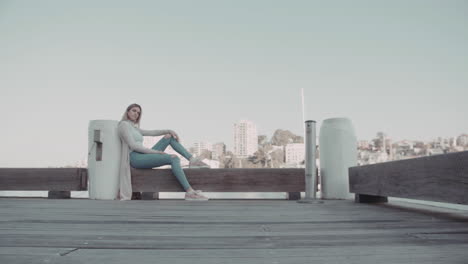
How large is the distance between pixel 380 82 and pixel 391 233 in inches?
3383

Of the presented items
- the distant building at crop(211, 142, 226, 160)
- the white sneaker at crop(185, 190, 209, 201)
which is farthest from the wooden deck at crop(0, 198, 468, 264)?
the distant building at crop(211, 142, 226, 160)

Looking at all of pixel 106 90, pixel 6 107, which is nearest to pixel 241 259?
pixel 106 90

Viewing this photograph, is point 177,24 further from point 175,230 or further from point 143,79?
point 175,230

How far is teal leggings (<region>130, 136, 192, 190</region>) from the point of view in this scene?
3.49m

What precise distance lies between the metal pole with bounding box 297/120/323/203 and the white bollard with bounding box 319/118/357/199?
0.53m

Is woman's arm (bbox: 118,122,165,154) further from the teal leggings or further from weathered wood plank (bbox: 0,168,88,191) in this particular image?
weathered wood plank (bbox: 0,168,88,191)

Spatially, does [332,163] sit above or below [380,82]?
below

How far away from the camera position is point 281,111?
100312mm

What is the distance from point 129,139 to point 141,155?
23 cm

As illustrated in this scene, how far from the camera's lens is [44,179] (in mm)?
3787

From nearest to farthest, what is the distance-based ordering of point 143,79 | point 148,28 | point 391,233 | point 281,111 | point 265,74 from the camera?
point 391,233 → point 148,28 → point 143,79 → point 265,74 → point 281,111

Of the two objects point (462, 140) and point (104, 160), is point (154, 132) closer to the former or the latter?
point (104, 160)

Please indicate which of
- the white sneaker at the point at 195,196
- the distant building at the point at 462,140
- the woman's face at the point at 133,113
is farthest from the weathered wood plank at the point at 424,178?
the distant building at the point at 462,140

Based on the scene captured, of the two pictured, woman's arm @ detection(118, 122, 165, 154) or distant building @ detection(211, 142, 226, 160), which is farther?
distant building @ detection(211, 142, 226, 160)
